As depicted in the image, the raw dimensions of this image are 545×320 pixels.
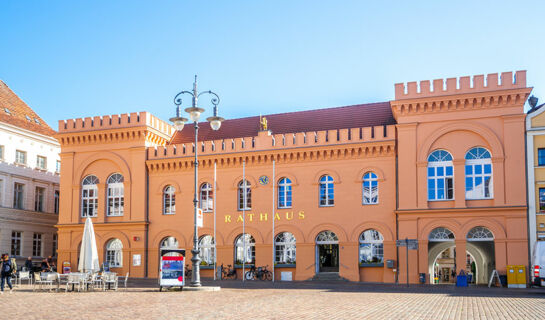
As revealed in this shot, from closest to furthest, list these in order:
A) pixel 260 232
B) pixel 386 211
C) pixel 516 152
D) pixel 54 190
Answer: pixel 516 152 < pixel 386 211 < pixel 260 232 < pixel 54 190

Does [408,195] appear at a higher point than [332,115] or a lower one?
lower

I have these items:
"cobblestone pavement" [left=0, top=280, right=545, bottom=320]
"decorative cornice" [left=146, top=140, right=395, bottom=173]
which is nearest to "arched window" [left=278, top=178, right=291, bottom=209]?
"decorative cornice" [left=146, top=140, right=395, bottom=173]

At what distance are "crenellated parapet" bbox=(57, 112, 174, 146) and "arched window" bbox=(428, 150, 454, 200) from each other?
17.1 meters

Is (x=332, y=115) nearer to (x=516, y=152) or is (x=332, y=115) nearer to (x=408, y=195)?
(x=408, y=195)

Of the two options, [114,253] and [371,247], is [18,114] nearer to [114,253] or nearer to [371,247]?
[114,253]

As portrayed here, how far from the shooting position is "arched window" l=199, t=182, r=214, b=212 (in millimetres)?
37781

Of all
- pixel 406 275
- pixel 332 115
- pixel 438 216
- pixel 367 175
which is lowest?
pixel 406 275

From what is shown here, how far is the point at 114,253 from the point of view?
39.3m

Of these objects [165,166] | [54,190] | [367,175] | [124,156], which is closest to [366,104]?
[367,175]

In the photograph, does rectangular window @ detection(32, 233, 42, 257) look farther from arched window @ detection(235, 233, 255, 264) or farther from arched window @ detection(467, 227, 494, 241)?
arched window @ detection(467, 227, 494, 241)

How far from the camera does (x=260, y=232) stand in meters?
36.1

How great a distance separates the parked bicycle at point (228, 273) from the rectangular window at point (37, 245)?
596 inches

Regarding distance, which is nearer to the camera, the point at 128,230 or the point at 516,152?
→ the point at 516,152

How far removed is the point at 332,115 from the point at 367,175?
575 centimetres
